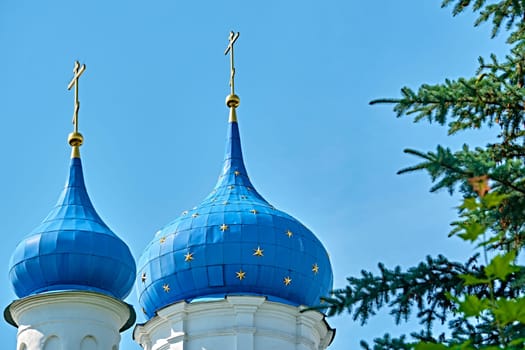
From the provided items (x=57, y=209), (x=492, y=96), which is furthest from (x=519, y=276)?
(x=57, y=209)

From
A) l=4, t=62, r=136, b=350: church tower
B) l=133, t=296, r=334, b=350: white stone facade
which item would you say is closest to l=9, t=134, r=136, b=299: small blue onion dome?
l=4, t=62, r=136, b=350: church tower

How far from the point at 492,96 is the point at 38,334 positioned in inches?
470

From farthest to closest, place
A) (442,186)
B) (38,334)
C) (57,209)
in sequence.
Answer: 1. (57,209)
2. (38,334)
3. (442,186)

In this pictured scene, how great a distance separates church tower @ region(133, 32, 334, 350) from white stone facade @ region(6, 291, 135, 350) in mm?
1007

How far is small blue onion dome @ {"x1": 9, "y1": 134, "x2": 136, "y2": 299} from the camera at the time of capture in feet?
62.6

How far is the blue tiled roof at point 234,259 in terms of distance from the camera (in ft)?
64.3

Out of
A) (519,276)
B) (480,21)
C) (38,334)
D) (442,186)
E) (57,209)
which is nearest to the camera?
(442,186)

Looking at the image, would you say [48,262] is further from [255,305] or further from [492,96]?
[492,96]

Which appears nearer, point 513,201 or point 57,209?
point 513,201

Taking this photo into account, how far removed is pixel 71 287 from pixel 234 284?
243 cm

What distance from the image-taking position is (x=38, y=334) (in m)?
18.8

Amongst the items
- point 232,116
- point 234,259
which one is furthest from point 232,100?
point 234,259

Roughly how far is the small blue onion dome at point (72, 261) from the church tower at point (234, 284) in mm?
708

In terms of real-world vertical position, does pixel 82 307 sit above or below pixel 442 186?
above
